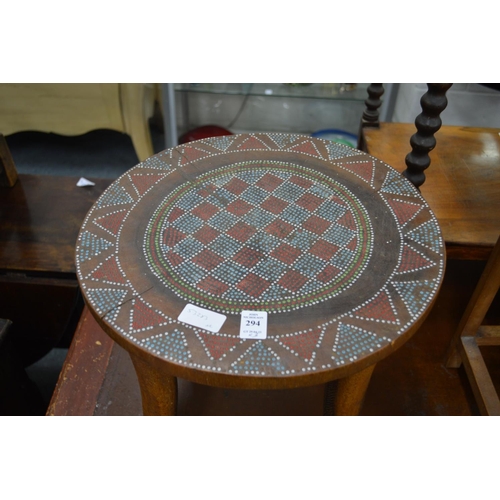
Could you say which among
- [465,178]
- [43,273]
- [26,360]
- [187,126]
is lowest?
[26,360]

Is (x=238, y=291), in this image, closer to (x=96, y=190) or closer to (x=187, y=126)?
(x=96, y=190)

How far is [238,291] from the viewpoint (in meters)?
1.10

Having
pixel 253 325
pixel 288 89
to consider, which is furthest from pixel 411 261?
pixel 288 89

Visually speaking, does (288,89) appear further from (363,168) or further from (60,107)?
(363,168)

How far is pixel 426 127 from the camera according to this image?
57.8 inches

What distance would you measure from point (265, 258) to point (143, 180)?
0.44 metres

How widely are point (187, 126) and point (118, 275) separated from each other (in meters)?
2.09

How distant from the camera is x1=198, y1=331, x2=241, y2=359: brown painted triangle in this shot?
100cm

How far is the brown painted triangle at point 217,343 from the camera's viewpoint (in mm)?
996

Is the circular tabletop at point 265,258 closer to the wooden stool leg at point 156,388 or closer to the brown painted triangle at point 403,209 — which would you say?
the brown painted triangle at point 403,209

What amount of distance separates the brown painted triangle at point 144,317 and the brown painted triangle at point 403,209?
616mm

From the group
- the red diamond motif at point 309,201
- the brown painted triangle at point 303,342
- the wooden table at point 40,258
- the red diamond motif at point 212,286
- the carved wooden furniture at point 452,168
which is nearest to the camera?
the brown painted triangle at point 303,342

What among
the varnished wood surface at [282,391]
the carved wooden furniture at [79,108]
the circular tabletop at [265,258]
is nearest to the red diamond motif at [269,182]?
the circular tabletop at [265,258]

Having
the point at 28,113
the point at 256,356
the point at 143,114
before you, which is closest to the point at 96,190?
the point at 143,114
